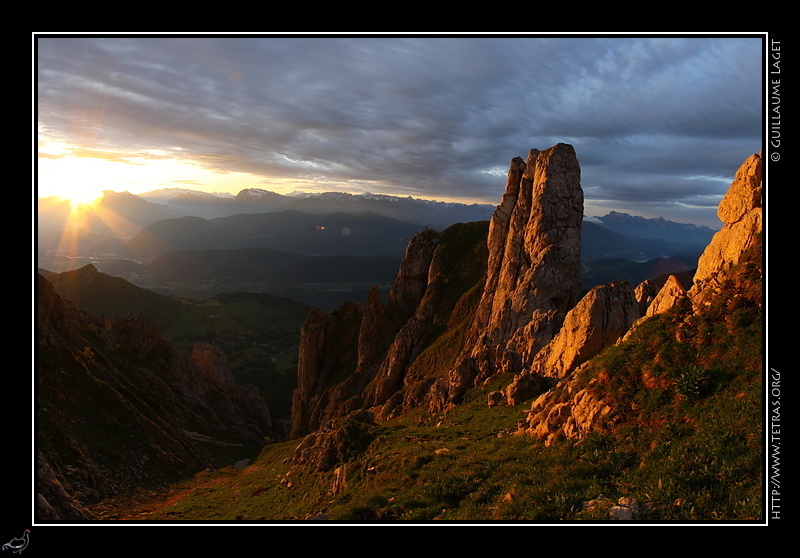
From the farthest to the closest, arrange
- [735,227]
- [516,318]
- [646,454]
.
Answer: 1. [516,318]
2. [735,227]
3. [646,454]

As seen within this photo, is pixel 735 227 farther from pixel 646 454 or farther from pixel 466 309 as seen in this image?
pixel 466 309

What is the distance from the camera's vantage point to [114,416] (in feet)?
149

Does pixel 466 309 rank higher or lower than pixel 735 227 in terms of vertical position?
lower

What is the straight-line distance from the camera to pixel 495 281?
64.9m

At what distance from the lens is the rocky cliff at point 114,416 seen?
3158cm
